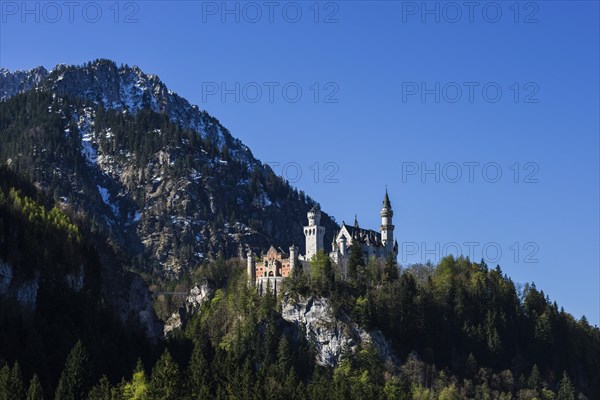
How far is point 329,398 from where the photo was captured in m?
146

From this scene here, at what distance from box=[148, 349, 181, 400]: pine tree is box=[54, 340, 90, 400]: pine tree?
8.77 metres

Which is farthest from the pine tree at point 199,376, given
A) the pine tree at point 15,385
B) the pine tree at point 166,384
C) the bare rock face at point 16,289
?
the bare rock face at point 16,289

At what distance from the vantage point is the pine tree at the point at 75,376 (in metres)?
125

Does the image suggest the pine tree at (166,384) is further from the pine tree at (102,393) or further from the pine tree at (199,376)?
the pine tree at (199,376)

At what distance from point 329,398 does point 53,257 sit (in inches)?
1789

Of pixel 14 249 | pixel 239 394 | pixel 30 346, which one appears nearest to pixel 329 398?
pixel 239 394

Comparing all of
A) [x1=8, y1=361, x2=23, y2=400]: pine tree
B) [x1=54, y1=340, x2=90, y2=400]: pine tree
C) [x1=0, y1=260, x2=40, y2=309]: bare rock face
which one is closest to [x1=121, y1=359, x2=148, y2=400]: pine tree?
[x1=54, y1=340, x2=90, y2=400]: pine tree

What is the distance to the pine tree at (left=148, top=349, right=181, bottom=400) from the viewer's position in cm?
12081

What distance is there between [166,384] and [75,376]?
1287cm

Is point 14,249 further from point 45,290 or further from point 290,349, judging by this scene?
point 290,349

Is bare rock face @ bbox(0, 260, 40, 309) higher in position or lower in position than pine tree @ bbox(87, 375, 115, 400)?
higher

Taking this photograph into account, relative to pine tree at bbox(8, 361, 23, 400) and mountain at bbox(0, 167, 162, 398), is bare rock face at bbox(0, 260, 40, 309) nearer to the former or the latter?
mountain at bbox(0, 167, 162, 398)

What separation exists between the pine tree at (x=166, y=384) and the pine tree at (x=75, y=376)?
877 centimetres

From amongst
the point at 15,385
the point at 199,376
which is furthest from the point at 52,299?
the point at 15,385
